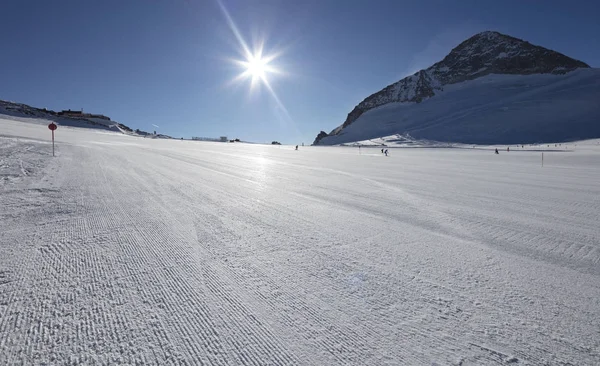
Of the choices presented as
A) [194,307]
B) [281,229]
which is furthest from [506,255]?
[194,307]

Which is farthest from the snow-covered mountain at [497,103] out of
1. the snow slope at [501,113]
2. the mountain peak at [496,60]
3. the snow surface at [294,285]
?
the snow surface at [294,285]

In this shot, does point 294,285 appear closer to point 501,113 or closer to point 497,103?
point 501,113

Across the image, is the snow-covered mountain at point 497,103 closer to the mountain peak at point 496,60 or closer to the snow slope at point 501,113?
the snow slope at point 501,113

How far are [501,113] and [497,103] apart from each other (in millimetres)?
11671

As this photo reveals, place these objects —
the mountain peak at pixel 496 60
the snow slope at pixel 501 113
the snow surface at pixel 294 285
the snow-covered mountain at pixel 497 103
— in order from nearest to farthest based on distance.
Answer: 1. the snow surface at pixel 294 285
2. the snow slope at pixel 501 113
3. the snow-covered mountain at pixel 497 103
4. the mountain peak at pixel 496 60

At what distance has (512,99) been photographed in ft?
266

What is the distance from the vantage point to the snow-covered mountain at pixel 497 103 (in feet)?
204

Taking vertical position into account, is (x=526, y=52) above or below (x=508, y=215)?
above

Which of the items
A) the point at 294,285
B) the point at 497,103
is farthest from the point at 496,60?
the point at 294,285

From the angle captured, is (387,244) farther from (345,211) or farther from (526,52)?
(526,52)

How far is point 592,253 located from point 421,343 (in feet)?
8.83

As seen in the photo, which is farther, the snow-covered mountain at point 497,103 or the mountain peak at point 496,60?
the mountain peak at point 496,60

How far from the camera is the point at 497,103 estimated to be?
80.2m

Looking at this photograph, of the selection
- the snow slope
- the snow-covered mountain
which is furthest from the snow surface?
the snow-covered mountain
